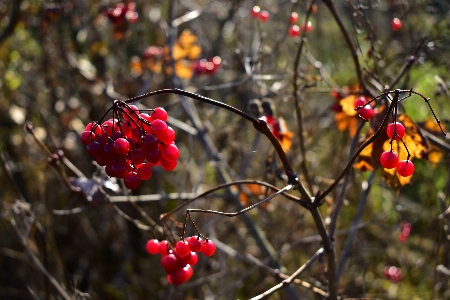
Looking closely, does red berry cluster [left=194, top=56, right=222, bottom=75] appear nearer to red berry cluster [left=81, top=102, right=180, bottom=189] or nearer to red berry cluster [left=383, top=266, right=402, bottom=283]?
red berry cluster [left=383, top=266, right=402, bottom=283]

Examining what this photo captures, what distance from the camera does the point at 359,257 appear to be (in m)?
2.90

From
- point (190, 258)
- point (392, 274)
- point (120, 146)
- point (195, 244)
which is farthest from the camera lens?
point (392, 274)

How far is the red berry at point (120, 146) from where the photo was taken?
1032 mm

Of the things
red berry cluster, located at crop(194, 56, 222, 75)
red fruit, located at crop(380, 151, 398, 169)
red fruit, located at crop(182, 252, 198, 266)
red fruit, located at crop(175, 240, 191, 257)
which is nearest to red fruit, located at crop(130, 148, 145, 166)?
red fruit, located at crop(175, 240, 191, 257)

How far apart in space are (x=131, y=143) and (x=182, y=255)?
342mm

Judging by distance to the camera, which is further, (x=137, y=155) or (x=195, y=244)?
(x=195, y=244)

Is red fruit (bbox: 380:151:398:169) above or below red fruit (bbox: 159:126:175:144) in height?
below

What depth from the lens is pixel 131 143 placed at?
112cm

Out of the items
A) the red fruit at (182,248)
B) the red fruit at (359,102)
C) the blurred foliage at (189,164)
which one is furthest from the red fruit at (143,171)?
the blurred foliage at (189,164)

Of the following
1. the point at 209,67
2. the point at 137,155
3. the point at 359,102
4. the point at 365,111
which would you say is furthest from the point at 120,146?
the point at 209,67

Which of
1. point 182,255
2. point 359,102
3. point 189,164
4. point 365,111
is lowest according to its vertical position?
point 182,255

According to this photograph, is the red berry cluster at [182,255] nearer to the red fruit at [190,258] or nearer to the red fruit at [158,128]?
the red fruit at [190,258]

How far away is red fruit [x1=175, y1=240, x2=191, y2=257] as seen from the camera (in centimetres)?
126

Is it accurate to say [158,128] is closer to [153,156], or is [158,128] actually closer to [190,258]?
[153,156]
